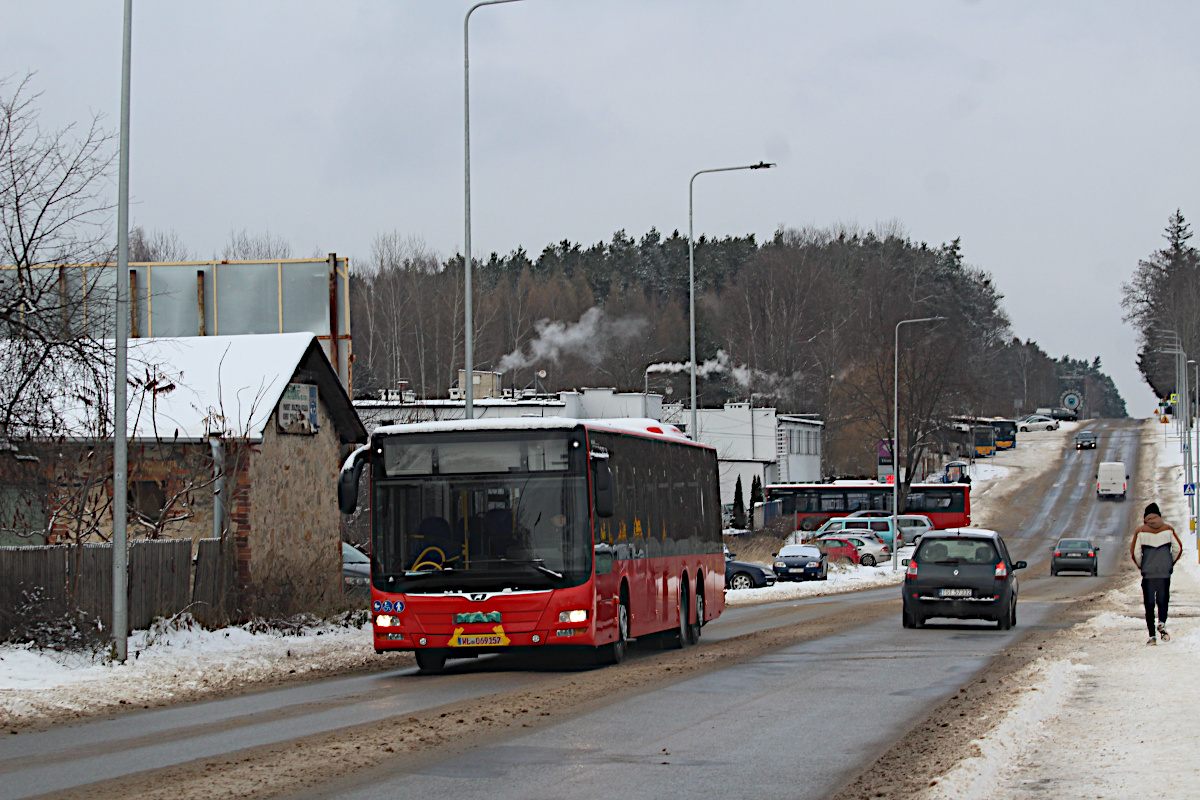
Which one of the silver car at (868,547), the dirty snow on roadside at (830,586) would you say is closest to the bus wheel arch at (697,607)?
the dirty snow on roadside at (830,586)

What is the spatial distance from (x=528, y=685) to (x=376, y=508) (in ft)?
9.41

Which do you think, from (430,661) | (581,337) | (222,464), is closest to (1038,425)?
(581,337)

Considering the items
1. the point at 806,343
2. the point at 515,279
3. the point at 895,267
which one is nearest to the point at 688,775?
the point at 806,343

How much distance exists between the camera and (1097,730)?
10625 millimetres

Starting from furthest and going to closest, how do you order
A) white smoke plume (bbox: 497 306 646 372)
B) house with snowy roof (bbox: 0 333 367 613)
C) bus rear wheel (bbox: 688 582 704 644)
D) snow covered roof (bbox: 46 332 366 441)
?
white smoke plume (bbox: 497 306 646 372) < snow covered roof (bbox: 46 332 366 441) < bus rear wheel (bbox: 688 582 704 644) < house with snowy roof (bbox: 0 333 367 613)

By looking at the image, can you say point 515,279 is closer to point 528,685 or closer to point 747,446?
point 747,446

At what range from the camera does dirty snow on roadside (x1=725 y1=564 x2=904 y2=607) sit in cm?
Answer: 3697

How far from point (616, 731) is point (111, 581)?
9.36 metres

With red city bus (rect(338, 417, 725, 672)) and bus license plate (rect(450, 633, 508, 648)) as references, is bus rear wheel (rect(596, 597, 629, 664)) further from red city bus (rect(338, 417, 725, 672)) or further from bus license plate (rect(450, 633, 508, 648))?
bus license plate (rect(450, 633, 508, 648))

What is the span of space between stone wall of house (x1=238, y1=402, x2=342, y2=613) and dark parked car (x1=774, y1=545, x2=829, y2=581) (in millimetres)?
25878

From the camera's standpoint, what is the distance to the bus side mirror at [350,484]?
1522cm

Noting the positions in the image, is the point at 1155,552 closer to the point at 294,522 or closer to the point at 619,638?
the point at 619,638

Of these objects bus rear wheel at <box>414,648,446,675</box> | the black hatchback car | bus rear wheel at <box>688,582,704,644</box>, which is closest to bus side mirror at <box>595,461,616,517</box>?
bus rear wheel at <box>414,648,446,675</box>

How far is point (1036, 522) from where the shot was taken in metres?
84.9
